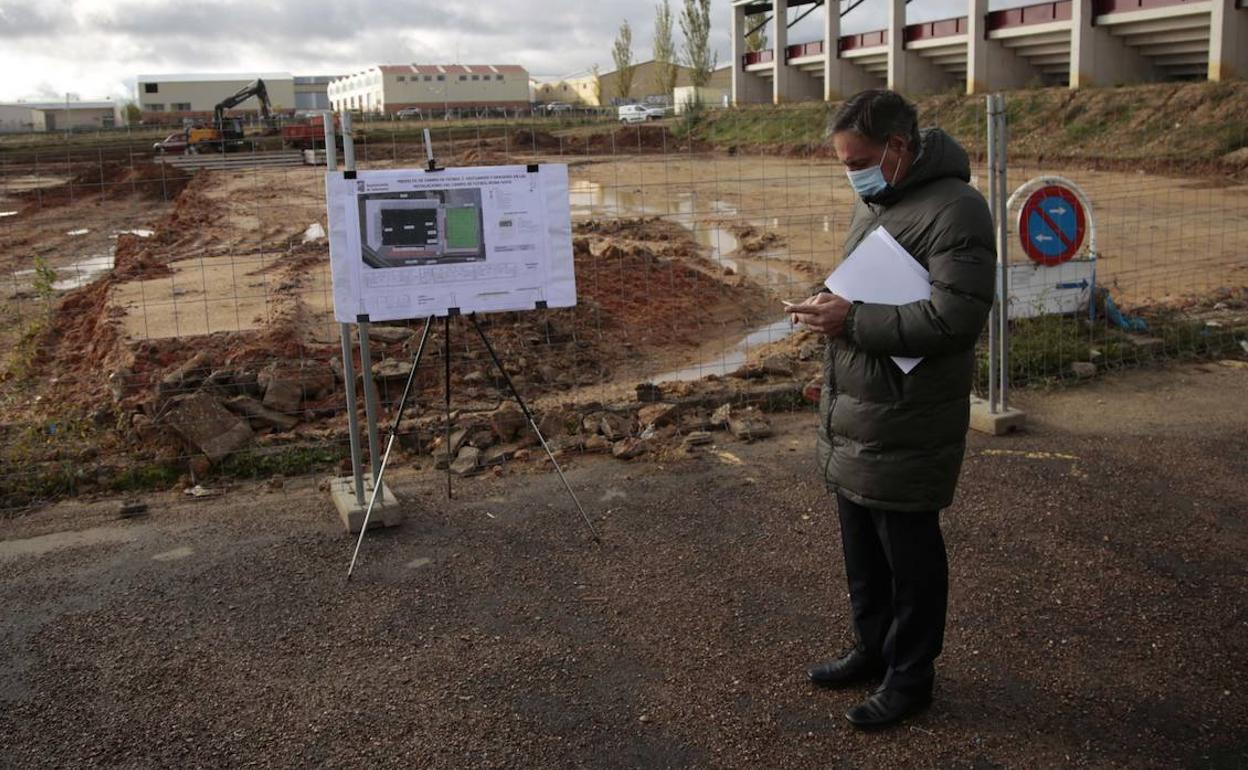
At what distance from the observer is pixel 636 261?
14562 millimetres

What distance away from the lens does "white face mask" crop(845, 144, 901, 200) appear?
346 centimetres

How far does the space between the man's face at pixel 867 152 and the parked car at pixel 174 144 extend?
3897cm

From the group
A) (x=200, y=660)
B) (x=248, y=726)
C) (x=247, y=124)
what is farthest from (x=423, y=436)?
(x=247, y=124)

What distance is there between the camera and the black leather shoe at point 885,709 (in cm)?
369

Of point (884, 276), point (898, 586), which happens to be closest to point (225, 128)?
point (884, 276)

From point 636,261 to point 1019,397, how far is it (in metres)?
7.40

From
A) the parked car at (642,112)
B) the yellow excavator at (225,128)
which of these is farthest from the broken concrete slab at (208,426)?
the parked car at (642,112)

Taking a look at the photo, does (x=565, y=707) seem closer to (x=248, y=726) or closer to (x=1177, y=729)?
(x=248, y=726)

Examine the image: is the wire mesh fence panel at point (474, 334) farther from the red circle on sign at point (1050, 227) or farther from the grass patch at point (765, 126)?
the grass patch at point (765, 126)

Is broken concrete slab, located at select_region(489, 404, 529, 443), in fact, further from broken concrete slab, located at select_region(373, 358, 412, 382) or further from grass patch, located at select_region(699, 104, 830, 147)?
grass patch, located at select_region(699, 104, 830, 147)

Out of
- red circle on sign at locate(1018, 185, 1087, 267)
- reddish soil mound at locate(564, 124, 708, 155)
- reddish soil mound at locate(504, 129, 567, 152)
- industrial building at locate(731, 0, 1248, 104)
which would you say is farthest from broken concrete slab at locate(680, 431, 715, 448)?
reddish soil mound at locate(564, 124, 708, 155)

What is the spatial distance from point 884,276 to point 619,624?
1.94 m

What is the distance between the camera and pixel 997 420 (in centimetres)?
697

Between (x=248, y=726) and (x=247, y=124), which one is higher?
(x=247, y=124)
